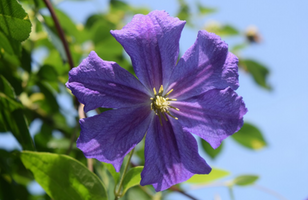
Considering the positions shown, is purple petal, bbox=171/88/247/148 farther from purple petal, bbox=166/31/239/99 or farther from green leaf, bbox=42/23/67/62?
green leaf, bbox=42/23/67/62

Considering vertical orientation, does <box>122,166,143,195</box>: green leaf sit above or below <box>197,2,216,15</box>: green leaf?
above

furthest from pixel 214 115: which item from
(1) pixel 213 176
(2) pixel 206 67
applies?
(1) pixel 213 176

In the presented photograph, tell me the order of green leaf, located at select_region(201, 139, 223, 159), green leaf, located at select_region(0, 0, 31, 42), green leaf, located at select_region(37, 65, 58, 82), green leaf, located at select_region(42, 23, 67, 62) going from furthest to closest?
green leaf, located at select_region(201, 139, 223, 159)
green leaf, located at select_region(37, 65, 58, 82)
green leaf, located at select_region(42, 23, 67, 62)
green leaf, located at select_region(0, 0, 31, 42)

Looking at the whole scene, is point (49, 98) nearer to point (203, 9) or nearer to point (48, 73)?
Result: point (48, 73)

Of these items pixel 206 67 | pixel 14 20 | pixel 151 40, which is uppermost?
pixel 14 20

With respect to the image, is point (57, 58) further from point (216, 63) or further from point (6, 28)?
point (216, 63)

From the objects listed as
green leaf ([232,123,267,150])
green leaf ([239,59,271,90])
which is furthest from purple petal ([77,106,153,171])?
green leaf ([239,59,271,90])
